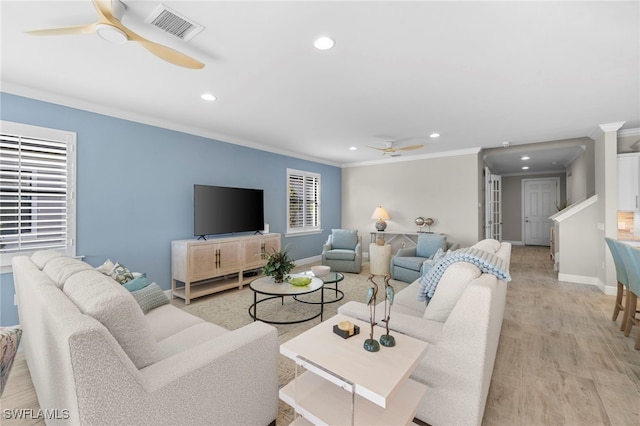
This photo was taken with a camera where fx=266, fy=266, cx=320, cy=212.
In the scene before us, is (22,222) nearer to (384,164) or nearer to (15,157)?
(15,157)

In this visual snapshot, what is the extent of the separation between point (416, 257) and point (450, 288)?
10.5 feet

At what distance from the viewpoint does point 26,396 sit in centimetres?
188

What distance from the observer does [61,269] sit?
5.08 ft

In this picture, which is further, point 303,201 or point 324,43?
point 303,201

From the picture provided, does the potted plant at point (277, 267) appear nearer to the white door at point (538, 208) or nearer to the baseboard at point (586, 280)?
the baseboard at point (586, 280)

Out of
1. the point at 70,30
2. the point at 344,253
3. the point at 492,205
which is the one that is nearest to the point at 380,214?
the point at 344,253

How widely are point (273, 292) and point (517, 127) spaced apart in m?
4.26

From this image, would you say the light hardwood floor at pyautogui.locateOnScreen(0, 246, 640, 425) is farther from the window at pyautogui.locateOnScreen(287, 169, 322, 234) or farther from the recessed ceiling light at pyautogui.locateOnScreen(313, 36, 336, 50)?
the window at pyautogui.locateOnScreen(287, 169, 322, 234)

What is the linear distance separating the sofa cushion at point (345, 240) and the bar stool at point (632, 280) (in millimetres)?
3695

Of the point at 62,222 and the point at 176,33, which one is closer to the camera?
the point at 176,33

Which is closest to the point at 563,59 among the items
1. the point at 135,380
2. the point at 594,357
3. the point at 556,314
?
the point at 594,357

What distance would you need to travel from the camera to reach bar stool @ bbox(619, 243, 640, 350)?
2375 mm

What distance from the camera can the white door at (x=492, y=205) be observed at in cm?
611

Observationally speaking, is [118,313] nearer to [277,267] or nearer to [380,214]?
[277,267]
